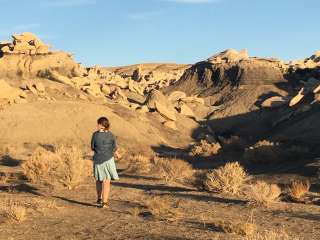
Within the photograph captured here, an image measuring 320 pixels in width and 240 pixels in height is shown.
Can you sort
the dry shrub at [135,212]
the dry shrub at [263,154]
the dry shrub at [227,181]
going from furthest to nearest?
the dry shrub at [263,154] < the dry shrub at [227,181] < the dry shrub at [135,212]

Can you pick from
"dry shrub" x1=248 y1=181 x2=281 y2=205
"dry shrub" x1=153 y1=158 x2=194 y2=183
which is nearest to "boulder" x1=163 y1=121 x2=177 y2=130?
"dry shrub" x1=153 y1=158 x2=194 y2=183

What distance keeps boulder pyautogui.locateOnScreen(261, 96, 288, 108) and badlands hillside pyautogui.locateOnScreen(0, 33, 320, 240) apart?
167 mm

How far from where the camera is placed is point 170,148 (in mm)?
36906

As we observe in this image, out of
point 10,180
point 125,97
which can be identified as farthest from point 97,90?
point 10,180

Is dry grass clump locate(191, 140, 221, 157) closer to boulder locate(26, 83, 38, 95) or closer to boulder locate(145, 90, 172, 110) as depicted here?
boulder locate(145, 90, 172, 110)

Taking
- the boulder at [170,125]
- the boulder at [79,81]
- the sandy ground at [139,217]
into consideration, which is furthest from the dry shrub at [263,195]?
the boulder at [79,81]

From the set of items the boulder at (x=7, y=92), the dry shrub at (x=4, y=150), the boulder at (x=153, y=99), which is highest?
the boulder at (x=153, y=99)

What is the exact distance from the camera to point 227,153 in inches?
1271

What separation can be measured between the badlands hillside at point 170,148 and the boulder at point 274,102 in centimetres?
17

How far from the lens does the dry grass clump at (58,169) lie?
1496 cm

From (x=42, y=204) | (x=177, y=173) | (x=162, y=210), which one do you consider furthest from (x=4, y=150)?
(x=162, y=210)

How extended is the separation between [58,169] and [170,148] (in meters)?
20.2

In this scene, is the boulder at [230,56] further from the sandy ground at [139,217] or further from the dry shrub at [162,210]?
the dry shrub at [162,210]

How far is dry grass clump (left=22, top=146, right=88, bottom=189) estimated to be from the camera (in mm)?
14961
